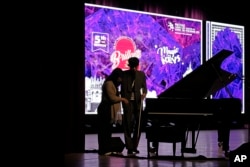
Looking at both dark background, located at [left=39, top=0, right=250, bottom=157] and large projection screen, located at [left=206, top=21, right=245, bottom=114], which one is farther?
large projection screen, located at [left=206, top=21, right=245, bottom=114]

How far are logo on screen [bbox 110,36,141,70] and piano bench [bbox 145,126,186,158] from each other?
5103 millimetres

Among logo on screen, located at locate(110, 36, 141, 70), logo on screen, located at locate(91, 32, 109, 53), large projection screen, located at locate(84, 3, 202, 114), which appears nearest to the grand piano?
large projection screen, located at locate(84, 3, 202, 114)

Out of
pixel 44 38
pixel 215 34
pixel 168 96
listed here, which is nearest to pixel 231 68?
pixel 215 34

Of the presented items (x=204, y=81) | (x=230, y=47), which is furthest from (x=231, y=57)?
(x=204, y=81)

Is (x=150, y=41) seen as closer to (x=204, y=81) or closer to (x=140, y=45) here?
(x=140, y=45)

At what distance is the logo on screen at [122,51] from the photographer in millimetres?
10633

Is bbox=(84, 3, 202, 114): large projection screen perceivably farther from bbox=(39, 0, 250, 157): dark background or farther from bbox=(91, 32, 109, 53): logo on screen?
bbox=(39, 0, 250, 157): dark background

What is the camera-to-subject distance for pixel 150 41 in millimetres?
11133

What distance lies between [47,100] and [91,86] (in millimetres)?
8891

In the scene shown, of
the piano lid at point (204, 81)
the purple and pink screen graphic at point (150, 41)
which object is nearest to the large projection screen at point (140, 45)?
the purple and pink screen graphic at point (150, 41)

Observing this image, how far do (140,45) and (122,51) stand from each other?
529 mm

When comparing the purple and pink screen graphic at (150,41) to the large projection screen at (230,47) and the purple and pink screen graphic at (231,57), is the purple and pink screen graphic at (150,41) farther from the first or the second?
the purple and pink screen graphic at (231,57)

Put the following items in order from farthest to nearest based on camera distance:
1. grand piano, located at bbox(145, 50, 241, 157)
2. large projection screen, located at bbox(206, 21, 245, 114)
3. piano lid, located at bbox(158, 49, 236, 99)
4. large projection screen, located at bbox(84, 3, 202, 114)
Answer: large projection screen, located at bbox(206, 21, 245, 114)
large projection screen, located at bbox(84, 3, 202, 114)
piano lid, located at bbox(158, 49, 236, 99)
grand piano, located at bbox(145, 50, 241, 157)

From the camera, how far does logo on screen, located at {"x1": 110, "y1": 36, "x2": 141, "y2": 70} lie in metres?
10.6
